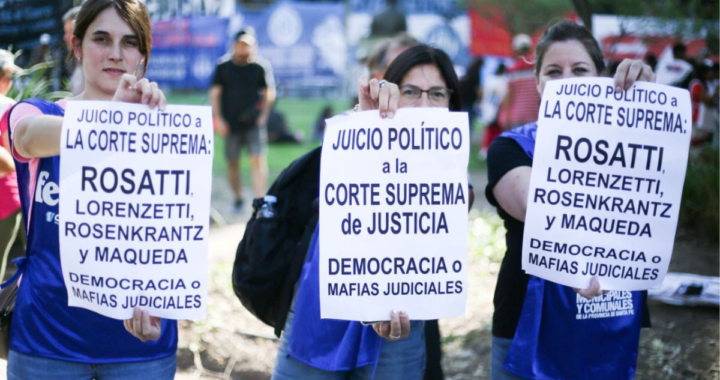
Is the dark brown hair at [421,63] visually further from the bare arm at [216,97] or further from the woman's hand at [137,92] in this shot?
the bare arm at [216,97]

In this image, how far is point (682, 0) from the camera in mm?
7570

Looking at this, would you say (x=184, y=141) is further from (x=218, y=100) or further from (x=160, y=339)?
(x=218, y=100)

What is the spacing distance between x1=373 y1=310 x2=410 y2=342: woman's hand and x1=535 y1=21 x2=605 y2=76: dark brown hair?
3.79 ft

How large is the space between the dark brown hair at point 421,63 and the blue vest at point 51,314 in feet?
3.96

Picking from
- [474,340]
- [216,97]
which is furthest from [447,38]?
[474,340]

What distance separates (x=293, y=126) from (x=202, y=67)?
8.63 feet

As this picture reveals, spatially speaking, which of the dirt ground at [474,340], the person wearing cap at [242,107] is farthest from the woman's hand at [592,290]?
the person wearing cap at [242,107]

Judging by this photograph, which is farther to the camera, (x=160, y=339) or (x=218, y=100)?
(x=218, y=100)

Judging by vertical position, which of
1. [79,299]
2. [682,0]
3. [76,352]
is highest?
[682,0]

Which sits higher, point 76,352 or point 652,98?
point 652,98

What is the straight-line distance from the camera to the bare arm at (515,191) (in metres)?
2.91

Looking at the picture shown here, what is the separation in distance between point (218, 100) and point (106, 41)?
759 centimetres

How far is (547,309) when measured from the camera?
2.91 m

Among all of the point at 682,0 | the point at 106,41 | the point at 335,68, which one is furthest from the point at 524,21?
the point at 106,41
